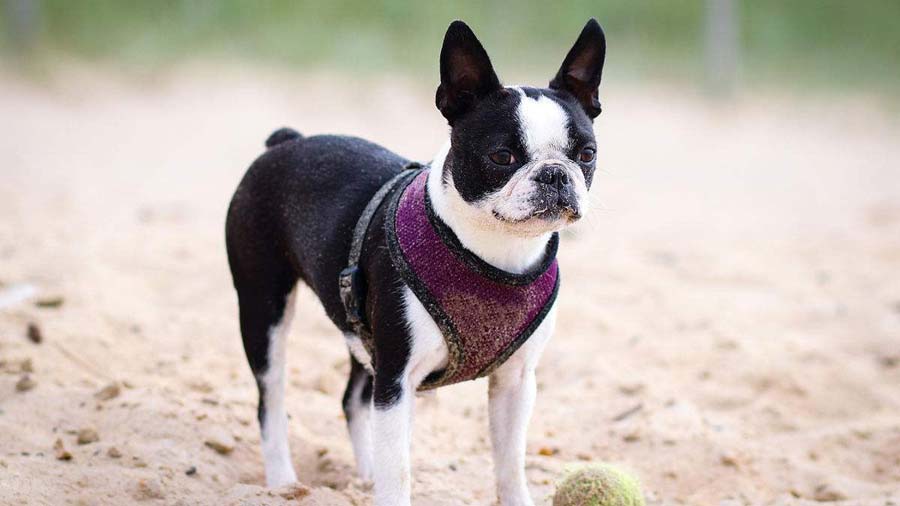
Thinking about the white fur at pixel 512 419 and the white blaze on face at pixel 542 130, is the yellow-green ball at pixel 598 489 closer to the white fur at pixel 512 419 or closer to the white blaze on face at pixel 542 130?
the white fur at pixel 512 419

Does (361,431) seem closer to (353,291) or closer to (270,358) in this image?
(270,358)

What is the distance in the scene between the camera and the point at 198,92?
13.6m

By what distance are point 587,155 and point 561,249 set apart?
208 inches

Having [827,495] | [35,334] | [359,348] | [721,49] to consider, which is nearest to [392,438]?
[359,348]

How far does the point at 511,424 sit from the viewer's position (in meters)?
3.71

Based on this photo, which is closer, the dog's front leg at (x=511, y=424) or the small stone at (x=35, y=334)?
the dog's front leg at (x=511, y=424)

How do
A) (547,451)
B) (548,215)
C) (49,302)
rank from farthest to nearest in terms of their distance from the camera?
(49,302) → (547,451) → (548,215)

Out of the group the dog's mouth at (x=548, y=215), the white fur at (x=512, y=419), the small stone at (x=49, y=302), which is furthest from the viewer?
the small stone at (x=49, y=302)

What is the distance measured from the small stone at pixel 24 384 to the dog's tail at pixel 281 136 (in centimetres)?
157

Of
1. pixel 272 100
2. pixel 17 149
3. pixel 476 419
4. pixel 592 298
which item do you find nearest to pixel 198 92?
pixel 272 100

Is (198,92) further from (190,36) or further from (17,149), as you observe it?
(17,149)

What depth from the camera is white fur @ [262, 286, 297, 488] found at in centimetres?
412

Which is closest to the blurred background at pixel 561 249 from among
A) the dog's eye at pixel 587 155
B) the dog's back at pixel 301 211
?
the dog's eye at pixel 587 155

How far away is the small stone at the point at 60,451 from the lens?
13.0 feet
